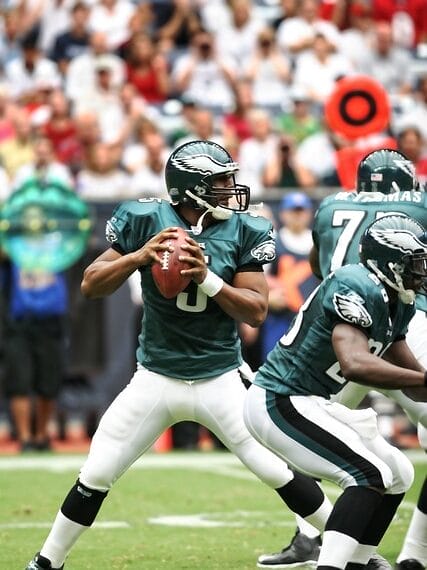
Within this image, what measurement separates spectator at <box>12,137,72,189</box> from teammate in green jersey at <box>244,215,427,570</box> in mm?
6269

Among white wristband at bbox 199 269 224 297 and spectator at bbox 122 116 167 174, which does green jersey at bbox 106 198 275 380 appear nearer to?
white wristband at bbox 199 269 224 297

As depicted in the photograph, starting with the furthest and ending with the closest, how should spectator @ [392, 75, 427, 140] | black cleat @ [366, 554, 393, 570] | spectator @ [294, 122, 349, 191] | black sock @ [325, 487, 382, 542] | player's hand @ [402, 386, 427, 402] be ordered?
1. spectator @ [392, 75, 427, 140]
2. spectator @ [294, 122, 349, 191]
3. black cleat @ [366, 554, 393, 570]
4. player's hand @ [402, 386, 427, 402]
5. black sock @ [325, 487, 382, 542]

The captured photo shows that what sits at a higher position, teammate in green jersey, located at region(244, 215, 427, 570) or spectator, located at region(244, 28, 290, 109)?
spectator, located at region(244, 28, 290, 109)

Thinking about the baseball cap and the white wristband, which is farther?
the baseball cap

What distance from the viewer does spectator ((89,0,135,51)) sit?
14305mm

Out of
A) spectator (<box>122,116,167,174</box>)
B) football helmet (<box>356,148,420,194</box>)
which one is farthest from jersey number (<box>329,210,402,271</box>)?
spectator (<box>122,116,167,174</box>)

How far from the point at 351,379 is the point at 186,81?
9595 millimetres

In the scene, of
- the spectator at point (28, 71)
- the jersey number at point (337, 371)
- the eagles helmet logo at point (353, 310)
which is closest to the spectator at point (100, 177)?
the spectator at point (28, 71)

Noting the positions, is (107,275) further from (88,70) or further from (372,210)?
(88,70)

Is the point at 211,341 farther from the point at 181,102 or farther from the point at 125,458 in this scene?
the point at 181,102

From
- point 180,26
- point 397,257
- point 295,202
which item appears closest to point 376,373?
point 397,257

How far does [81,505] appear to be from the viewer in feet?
17.7

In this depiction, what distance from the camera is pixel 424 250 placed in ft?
16.2

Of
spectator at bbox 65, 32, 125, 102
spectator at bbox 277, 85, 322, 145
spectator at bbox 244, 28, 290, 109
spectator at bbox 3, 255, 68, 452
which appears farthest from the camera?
spectator at bbox 244, 28, 290, 109
